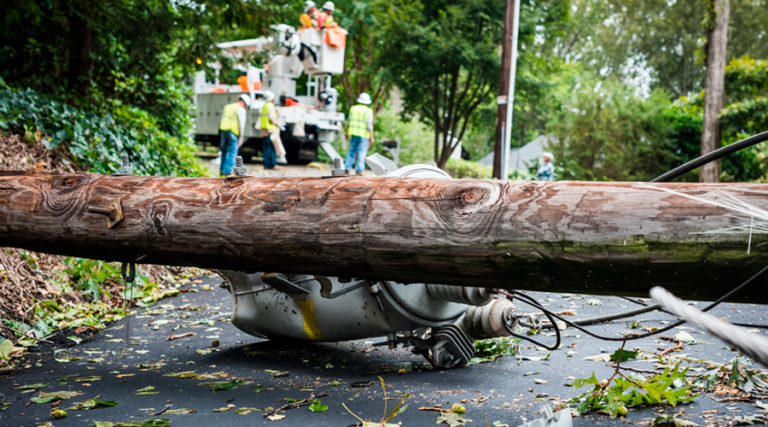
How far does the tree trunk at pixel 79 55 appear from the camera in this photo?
8609 mm

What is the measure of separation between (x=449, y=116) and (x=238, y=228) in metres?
18.6

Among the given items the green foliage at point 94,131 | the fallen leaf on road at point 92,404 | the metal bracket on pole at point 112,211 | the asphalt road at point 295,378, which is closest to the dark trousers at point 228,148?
the green foliage at point 94,131

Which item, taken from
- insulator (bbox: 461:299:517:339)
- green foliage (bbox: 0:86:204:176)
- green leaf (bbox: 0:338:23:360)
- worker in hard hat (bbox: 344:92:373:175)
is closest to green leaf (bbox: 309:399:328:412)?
insulator (bbox: 461:299:517:339)

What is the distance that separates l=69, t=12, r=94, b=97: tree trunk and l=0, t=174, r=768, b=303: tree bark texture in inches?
231

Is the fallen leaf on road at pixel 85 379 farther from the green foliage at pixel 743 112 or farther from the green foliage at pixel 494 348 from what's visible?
the green foliage at pixel 743 112

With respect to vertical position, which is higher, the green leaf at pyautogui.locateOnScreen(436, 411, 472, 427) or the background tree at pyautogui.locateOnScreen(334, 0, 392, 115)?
the background tree at pyautogui.locateOnScreen(334, 0, 392, 115)

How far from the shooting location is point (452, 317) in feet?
12.3

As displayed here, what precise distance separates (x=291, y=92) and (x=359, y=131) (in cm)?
402

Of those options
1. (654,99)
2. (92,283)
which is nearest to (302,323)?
(92,283)

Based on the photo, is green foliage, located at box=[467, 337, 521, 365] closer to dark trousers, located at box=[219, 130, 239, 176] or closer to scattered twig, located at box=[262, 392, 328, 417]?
scattered twig, located at box=[262, 392, 328, 417]

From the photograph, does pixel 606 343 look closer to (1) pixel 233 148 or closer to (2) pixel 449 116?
(1) pixel 233 148

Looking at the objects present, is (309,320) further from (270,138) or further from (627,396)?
(270,138)

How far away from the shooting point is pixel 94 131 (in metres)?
8.14

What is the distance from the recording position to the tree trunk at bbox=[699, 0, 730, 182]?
1487cm
